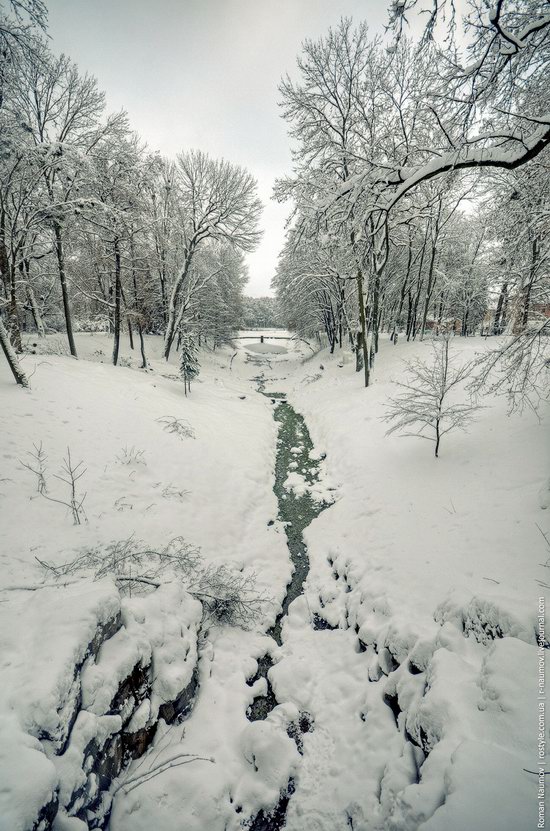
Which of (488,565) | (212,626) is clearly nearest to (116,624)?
(212,626)

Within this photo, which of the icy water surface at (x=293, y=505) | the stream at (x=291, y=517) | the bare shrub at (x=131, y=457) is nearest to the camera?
the stream at (x=291, y=517)

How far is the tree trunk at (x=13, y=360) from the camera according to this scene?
7.88m

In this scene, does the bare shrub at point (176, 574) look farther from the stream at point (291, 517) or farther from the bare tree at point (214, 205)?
the bare tree at point (214, 205)

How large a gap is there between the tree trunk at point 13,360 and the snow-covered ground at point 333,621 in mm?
277

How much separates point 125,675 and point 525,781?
10.8 ft

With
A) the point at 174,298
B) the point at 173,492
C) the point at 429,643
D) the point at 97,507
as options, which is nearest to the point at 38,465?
the point at 97,507

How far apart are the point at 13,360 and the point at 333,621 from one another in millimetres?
9841

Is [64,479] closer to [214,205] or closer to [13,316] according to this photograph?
[13,316]

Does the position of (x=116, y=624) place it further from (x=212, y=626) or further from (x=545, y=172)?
(x=545, y=172)

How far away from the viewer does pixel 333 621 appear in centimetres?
498

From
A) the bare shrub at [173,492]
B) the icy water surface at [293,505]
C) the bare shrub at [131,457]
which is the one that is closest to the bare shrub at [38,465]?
the bare shrub at [131,457]

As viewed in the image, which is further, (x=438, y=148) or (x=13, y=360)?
(x=13, y=360)

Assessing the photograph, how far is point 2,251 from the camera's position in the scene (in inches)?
434

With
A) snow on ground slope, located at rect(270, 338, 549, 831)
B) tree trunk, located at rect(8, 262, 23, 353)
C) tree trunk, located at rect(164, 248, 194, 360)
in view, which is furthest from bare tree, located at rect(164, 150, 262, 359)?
snow on ground slope, located at rect(270, 338, 549, 831)
